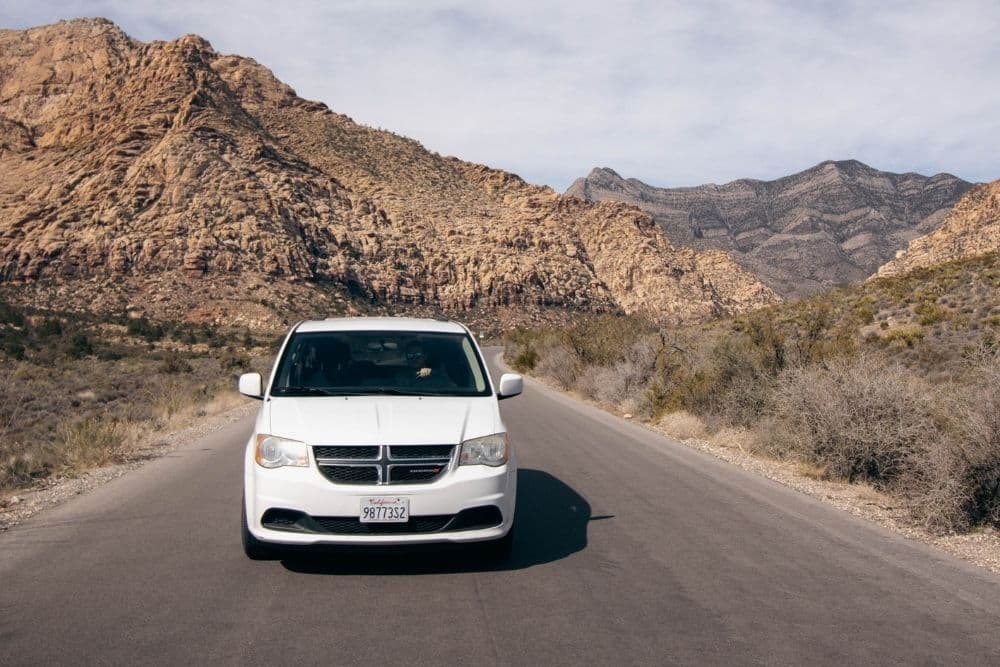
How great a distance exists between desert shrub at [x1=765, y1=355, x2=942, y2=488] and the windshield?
18.1ft

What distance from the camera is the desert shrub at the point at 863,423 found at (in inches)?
410

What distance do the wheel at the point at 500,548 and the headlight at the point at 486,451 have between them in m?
0.54

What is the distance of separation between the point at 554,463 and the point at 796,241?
520ft

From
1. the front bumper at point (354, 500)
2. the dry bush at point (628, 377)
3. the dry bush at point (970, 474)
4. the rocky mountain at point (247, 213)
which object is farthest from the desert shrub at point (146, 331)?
the dry bush at point (970, 474)

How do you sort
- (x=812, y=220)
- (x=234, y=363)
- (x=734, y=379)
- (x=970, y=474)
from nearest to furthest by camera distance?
(x=970, y=474) → (x=734, y=379) → (x=234, y=363) → (x=812, y=220)

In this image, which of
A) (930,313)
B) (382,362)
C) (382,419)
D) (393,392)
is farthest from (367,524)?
(930,313)

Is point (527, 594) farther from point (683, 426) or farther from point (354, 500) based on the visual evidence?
point (683, 426)

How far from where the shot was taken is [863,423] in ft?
35.2

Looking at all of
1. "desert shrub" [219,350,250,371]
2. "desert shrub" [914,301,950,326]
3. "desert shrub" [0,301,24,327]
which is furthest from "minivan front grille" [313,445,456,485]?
"desert shrub" [0,301,24,327]

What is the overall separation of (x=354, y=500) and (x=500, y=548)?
48.1 inches

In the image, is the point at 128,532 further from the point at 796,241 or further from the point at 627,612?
the point at 796,241

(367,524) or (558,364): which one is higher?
(367,524)

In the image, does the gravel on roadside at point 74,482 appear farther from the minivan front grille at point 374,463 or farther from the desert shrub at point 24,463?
the minivan front grille at point 374,463

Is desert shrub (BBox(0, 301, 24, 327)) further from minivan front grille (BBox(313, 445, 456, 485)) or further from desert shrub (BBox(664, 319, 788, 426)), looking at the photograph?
minivan front grille (BBox(313, 445, 456, 485))
